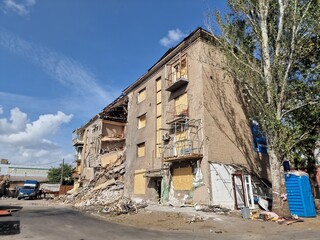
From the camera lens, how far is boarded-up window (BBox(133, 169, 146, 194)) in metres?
23.1

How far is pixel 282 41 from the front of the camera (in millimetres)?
15273

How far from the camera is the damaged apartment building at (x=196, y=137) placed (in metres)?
17.1

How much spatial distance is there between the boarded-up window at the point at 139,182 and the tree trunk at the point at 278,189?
1210cm

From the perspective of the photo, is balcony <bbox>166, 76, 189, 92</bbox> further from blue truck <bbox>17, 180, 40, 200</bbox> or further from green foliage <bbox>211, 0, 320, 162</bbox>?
blue truck <bbox>17, 180, 40, 200</bbox>

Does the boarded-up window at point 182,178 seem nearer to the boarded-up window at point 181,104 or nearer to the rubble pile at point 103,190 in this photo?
the boarded-up window at point 181,104

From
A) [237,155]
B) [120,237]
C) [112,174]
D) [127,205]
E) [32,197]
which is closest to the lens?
[120,237]

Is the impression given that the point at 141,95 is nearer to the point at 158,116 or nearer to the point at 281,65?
the point at 158,116

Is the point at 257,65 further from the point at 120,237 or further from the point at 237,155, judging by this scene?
the point at 120,237

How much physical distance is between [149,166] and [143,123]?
4.86m

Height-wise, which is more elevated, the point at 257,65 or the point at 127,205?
the point at 257,65

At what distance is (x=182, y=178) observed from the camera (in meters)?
18.6

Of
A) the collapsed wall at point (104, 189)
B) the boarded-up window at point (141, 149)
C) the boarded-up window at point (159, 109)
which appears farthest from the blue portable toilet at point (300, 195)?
the collapsed wall at point (104, 189)

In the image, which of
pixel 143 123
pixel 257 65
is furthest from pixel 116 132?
pixel 257 65

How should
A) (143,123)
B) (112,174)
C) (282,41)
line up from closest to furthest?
(282,41) < (143,123) < (112,174)
